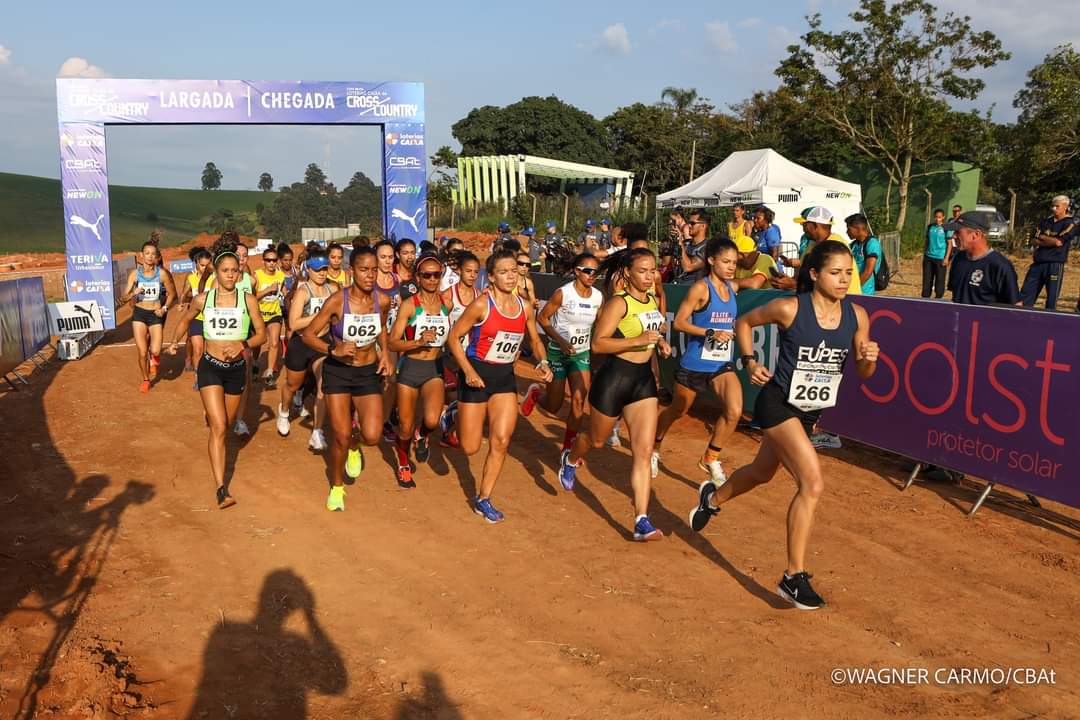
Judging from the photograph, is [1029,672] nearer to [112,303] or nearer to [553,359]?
[553,359]

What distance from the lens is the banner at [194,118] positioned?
64.5ft

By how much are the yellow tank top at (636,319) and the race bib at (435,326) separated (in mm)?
1779

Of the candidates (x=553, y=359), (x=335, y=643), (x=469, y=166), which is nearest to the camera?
(x=335, y=643)

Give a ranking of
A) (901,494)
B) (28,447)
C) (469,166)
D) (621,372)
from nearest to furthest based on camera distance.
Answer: (621,372)
(901,494)
(28,447)
(469,166)

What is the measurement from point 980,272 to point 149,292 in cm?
1056

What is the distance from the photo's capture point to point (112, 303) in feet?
68.8

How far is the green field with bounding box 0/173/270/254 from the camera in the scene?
59969mm

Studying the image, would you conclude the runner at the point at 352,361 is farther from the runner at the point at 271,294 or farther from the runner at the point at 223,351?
the runner at the point at 271,294

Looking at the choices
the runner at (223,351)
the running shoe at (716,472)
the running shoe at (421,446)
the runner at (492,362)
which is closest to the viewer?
the runner at (492,362)

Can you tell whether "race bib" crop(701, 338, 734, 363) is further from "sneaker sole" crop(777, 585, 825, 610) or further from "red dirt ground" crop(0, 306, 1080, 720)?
"sneaker sole" crop(777, 585, 825, 610)

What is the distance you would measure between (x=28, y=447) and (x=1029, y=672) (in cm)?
951

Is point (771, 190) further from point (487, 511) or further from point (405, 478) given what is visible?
point (487, 511)

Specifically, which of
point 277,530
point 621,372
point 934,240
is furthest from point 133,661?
point 934,240

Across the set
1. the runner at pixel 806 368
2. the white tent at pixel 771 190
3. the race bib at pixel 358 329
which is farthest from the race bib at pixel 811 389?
the white tent at pixel 771 190
